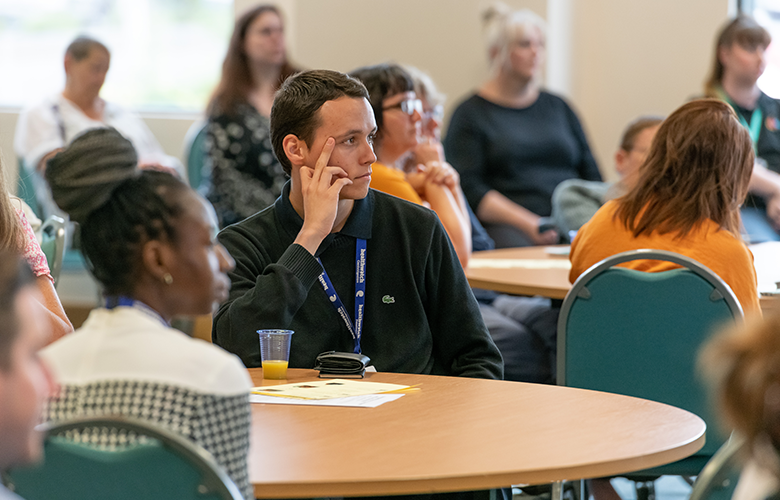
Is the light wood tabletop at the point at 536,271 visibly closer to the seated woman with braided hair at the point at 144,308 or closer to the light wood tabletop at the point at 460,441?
the light wood tabletop at the point at 460,441

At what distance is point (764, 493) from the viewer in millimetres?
926

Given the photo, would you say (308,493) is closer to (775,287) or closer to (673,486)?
(775,287)

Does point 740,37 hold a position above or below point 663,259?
above

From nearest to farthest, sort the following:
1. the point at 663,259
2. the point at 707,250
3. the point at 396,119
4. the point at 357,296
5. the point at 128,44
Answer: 1. the point at 357,296
2. the point at 663,259
3. the point at 707,250
4. the point at 396,119
5. the point at 128,44

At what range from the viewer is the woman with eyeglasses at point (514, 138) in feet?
16.4

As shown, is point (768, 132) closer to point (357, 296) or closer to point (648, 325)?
point (648, 325)

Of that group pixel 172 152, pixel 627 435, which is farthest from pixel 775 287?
pixel 172 152

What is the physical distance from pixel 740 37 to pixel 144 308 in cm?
417

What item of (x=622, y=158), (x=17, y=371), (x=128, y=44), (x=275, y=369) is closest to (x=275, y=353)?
(x=275, y=369)

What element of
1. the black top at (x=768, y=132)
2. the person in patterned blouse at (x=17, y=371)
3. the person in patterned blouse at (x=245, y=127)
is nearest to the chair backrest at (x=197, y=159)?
the person in patterned blouse at (x=245, y=127)

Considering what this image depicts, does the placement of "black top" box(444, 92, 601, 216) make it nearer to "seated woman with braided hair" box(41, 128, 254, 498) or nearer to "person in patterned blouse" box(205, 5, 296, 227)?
"person in patterned blouse" box(205, 5, 296, 227)

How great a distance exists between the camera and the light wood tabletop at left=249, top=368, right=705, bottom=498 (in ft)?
3.83

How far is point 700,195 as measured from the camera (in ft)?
7.55

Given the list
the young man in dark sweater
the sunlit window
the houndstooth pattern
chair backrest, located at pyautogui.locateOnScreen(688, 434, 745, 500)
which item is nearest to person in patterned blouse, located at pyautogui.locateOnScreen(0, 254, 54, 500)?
the houndstooth pattern
